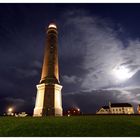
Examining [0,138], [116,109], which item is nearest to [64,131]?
[0,138]

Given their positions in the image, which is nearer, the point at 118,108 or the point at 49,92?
the point at 49,92

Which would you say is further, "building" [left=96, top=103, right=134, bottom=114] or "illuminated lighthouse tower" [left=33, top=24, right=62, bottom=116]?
"building" [left=96, top=103, right=134, bottom=114]

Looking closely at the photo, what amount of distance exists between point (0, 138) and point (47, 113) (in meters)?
25.6

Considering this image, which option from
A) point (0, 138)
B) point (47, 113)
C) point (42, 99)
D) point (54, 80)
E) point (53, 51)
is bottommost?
point (0, 138)

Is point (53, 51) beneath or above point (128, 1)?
above

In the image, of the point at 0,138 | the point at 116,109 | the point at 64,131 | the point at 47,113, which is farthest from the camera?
the point at 116,109

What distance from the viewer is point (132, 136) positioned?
36.8ft

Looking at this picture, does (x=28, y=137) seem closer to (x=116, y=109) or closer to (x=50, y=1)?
(x=50, y=1)

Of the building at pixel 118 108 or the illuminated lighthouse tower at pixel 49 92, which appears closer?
the illuminated lighthouse tower at pixel 49 92

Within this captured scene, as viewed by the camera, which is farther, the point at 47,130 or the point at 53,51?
the point at 53,51

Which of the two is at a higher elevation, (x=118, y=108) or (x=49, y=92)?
(x=118, y=108)

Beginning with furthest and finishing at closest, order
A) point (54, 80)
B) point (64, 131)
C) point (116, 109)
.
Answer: point (116, 109)
point (54, 80)
point (64, 131)

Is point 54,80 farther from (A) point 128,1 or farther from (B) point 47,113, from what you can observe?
(A) point 128,1

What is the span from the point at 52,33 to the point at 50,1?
31.1m
